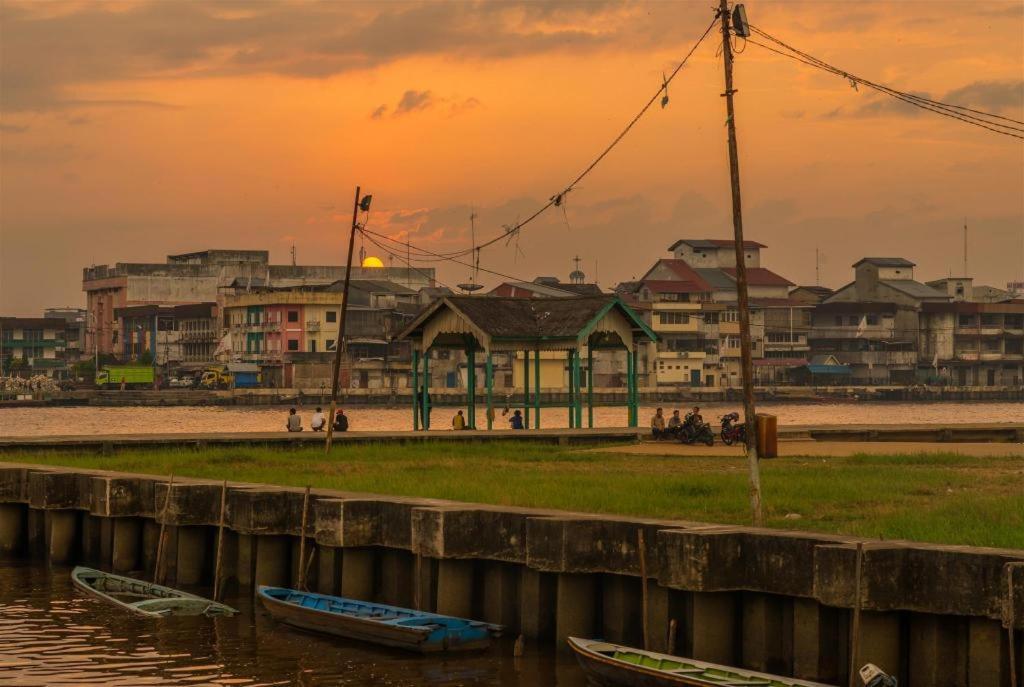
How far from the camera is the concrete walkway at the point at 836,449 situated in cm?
3997

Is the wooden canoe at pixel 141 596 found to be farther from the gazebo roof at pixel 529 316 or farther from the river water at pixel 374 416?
the river water at pixel 374 416

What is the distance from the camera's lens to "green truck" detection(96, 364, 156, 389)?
581 ft

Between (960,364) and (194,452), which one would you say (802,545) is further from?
(960,364)

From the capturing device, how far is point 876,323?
606 ft

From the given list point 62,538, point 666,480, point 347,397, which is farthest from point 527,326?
point 347,397

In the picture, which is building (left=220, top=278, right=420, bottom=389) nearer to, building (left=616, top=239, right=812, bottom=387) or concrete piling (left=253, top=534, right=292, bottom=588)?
building (left=616, top=239, right=812, bottom=387)

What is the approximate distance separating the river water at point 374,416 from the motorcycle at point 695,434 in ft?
185

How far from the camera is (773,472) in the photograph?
32.4 metres

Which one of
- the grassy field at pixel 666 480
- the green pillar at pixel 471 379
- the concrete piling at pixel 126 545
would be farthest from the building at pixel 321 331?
the concrete piling at pixel 126 545

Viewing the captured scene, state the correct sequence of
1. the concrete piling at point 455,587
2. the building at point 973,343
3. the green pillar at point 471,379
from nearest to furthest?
the concrete piling at point 455,587 → the green pillar at point 471,379 → the building at point 973,343

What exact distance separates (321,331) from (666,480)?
13818 cm

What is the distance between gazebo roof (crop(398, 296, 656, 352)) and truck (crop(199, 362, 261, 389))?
Result: 402 feet

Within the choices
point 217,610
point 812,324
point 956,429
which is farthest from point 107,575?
point 812,324

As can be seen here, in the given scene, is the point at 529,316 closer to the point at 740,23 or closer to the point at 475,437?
the point at 475,437
